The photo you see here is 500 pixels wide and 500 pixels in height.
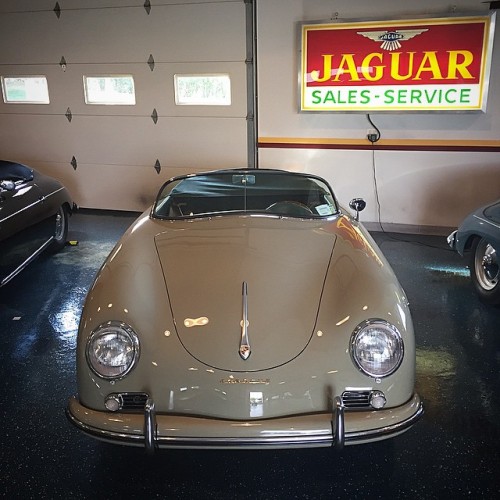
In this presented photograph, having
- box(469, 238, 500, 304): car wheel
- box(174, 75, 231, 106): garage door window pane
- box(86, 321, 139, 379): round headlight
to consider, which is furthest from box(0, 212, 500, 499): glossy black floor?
box(174, 75, 231, 106): garage door window pane

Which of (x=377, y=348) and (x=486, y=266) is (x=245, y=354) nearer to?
(x=377, y=348)

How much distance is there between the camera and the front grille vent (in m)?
2.13

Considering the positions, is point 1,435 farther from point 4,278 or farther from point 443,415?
point 443,415

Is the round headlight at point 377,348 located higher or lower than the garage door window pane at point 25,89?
lower

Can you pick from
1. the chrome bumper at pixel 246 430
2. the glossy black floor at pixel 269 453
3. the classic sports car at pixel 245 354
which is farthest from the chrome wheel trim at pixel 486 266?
the chrome bumper at pixel 246 430

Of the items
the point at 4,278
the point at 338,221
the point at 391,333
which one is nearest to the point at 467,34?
the point at 338,221

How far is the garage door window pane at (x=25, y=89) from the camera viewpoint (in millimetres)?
7777

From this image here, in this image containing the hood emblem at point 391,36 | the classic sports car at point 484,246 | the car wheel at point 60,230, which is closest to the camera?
the classic sports car at point 484,246

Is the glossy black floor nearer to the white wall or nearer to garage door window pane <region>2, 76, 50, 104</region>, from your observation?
the white wall

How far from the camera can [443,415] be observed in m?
2.81

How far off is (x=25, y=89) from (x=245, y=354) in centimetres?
727

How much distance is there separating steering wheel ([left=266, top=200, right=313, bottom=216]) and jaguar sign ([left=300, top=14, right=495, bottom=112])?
3.33 metres

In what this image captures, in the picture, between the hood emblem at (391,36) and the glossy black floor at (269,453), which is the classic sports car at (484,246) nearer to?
the glossy black floor at (269,453)

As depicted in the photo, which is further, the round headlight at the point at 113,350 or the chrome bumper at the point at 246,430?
the round headlight at the point at 113,350
